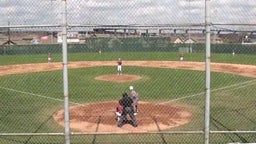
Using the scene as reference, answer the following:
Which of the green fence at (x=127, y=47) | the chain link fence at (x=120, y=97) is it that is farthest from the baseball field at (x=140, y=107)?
the green fence at (x=127, y=47)

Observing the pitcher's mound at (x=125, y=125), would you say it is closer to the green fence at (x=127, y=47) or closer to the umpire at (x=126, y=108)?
the umpire at (x=126, y=108)

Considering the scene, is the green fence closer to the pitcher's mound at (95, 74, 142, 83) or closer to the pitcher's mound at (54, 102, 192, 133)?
the pitcher's mound at (95, 74, 142, 83)

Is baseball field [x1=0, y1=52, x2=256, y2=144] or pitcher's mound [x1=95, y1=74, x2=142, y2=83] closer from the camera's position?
baseball field [x1=0, y1=52, x2=256, y2=144]

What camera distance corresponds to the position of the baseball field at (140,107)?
11.2 meters

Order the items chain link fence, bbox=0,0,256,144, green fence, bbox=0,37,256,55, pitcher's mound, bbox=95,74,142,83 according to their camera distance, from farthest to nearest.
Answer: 1. green fence, bbox=0,37,256,55
2. pitcher's mound, bbox=95,74,142,83
3. chain link fence, bbox=0,0,256,144

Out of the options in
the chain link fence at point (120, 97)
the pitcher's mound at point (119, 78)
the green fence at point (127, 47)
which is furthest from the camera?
the green fence at point (127, 47)

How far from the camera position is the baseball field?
11.2 meters

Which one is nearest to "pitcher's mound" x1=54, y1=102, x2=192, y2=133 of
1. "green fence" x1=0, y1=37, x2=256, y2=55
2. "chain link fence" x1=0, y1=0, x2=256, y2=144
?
"chain link fence" x1=0, y1=0, x2=256, y2=144

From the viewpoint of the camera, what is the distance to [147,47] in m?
50.7

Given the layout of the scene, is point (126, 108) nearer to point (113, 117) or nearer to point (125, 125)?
point (125, 125)

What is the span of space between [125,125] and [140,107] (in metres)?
3.24

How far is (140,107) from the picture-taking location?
52.6ft

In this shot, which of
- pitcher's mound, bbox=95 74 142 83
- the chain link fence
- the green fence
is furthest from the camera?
the green fence

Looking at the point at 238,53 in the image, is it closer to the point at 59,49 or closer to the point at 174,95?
the point at 59,49
